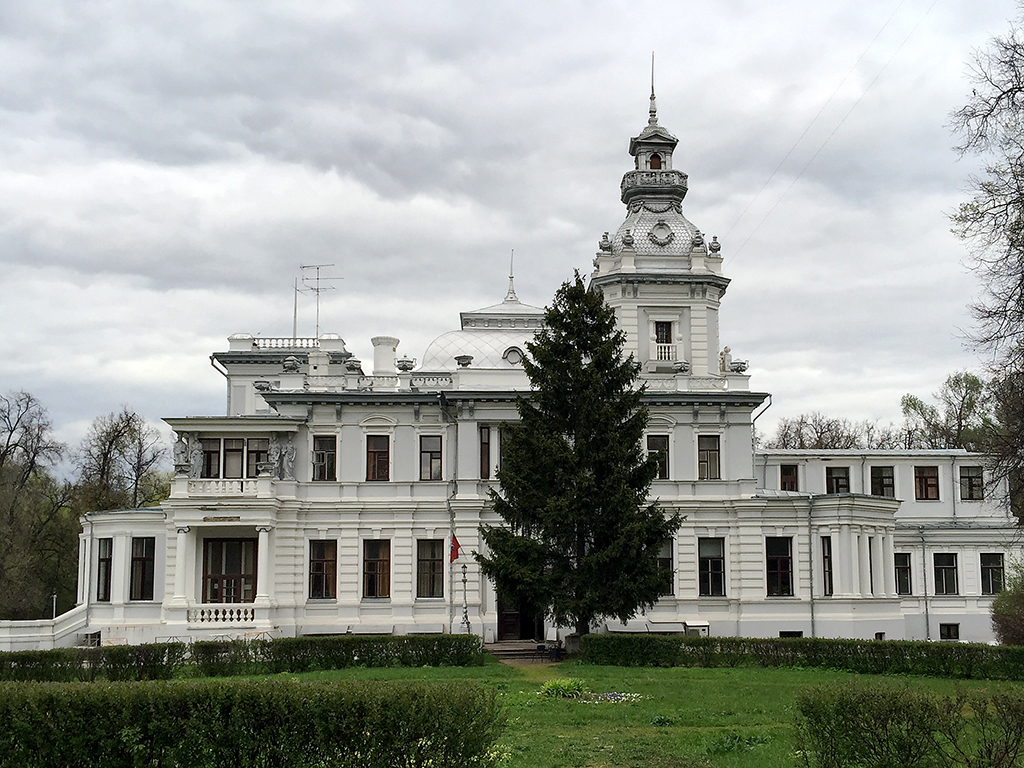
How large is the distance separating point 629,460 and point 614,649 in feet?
18.2

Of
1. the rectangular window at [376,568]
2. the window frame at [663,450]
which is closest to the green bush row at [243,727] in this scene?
the rectangular window at [376,568]

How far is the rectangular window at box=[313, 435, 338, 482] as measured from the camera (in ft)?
134

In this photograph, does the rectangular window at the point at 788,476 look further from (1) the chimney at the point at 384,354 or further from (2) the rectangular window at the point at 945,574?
(1) the chimney at the point at 384,354

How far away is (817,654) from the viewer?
2836 cm

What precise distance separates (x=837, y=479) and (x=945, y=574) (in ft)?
19.1

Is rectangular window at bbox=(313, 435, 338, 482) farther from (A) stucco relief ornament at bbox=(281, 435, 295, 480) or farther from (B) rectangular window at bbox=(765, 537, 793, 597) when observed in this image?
(B) rectangular window at bbox=(765, 537, 793, 597)

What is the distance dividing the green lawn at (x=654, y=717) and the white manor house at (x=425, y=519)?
37.9ft

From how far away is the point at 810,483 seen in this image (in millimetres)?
45938

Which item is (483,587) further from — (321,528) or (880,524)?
(880,524)

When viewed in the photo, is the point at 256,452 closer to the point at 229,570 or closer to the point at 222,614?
the point at 229,570

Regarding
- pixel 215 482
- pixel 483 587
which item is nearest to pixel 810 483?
pixel 483 587

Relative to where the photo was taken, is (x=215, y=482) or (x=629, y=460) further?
(x=215, y=482)

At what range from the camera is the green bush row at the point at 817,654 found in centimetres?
2672

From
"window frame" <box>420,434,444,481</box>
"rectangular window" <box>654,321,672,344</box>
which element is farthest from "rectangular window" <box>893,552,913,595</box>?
"window frame" <box>420,434,444,481</box>
